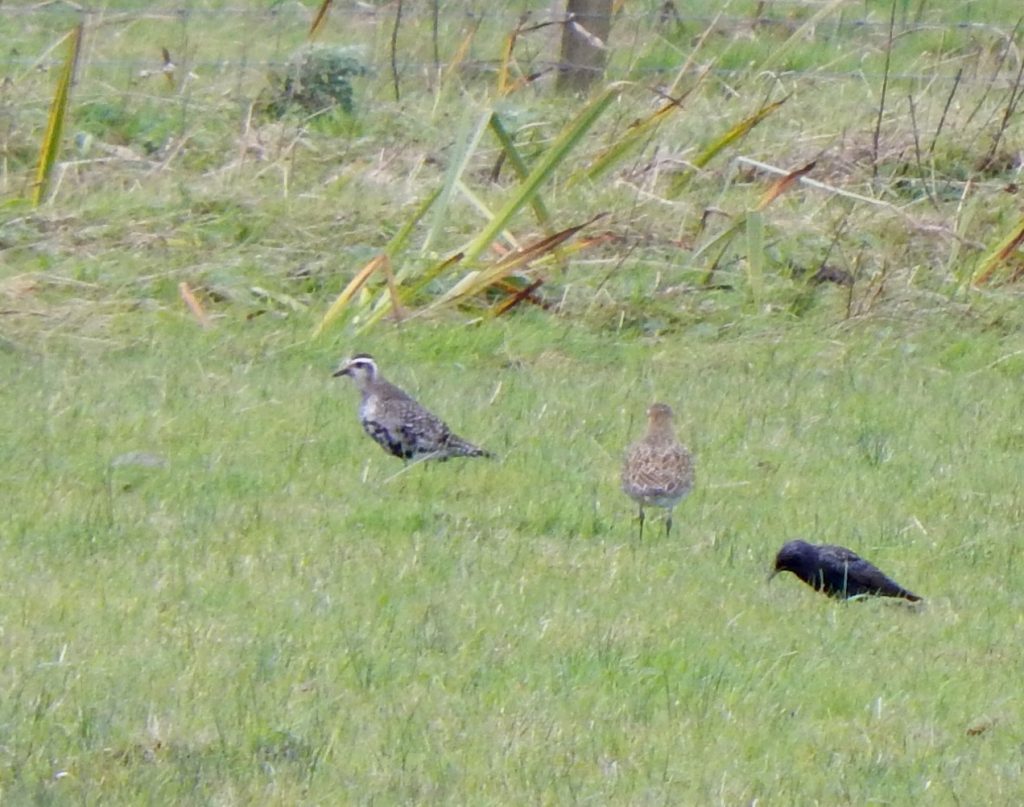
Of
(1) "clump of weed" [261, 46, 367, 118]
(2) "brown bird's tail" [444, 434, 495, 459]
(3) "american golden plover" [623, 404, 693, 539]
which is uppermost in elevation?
(3) "american golden plover" [623, 404, 693, 539]

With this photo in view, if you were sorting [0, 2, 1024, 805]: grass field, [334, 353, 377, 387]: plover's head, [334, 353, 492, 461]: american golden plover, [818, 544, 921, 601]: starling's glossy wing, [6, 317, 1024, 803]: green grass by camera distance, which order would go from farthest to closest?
[334, 353, 377, 387]: plover's head, [334, 353, 492, 461]: american golden plover, [818, 544, 921, 601]: starling's glossy wing, [0, 2, 1024, 805]: grass field, [6, 317, 1024, 803]: green grass

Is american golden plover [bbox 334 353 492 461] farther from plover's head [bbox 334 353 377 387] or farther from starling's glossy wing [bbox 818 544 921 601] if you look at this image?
starling's glossy wing [bbox 818 544 921 601]

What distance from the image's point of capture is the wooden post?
15.1 m

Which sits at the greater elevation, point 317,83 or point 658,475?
point 658,475

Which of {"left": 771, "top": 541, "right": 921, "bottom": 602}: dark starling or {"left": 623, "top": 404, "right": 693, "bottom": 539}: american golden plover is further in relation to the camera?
{"left": 623, "top": 404, "right": 693, "bottom": 539}: american golden plover

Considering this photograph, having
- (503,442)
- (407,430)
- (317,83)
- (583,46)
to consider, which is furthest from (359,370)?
(583,46)

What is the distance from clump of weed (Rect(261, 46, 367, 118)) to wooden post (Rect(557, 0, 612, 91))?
5.14 ft

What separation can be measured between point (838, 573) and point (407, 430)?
235cm

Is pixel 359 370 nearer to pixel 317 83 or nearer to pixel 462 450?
pixel 462 450

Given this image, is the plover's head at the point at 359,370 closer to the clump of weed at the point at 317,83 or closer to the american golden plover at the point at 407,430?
the american golden plover at the point at 407,430

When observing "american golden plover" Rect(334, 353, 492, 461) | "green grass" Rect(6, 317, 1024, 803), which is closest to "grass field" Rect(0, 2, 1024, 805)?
"green grass" Rect(6, 317, 1024, 803)

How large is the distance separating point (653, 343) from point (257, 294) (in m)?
2.28

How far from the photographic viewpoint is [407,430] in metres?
9.03

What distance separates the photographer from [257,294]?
11.9 m
